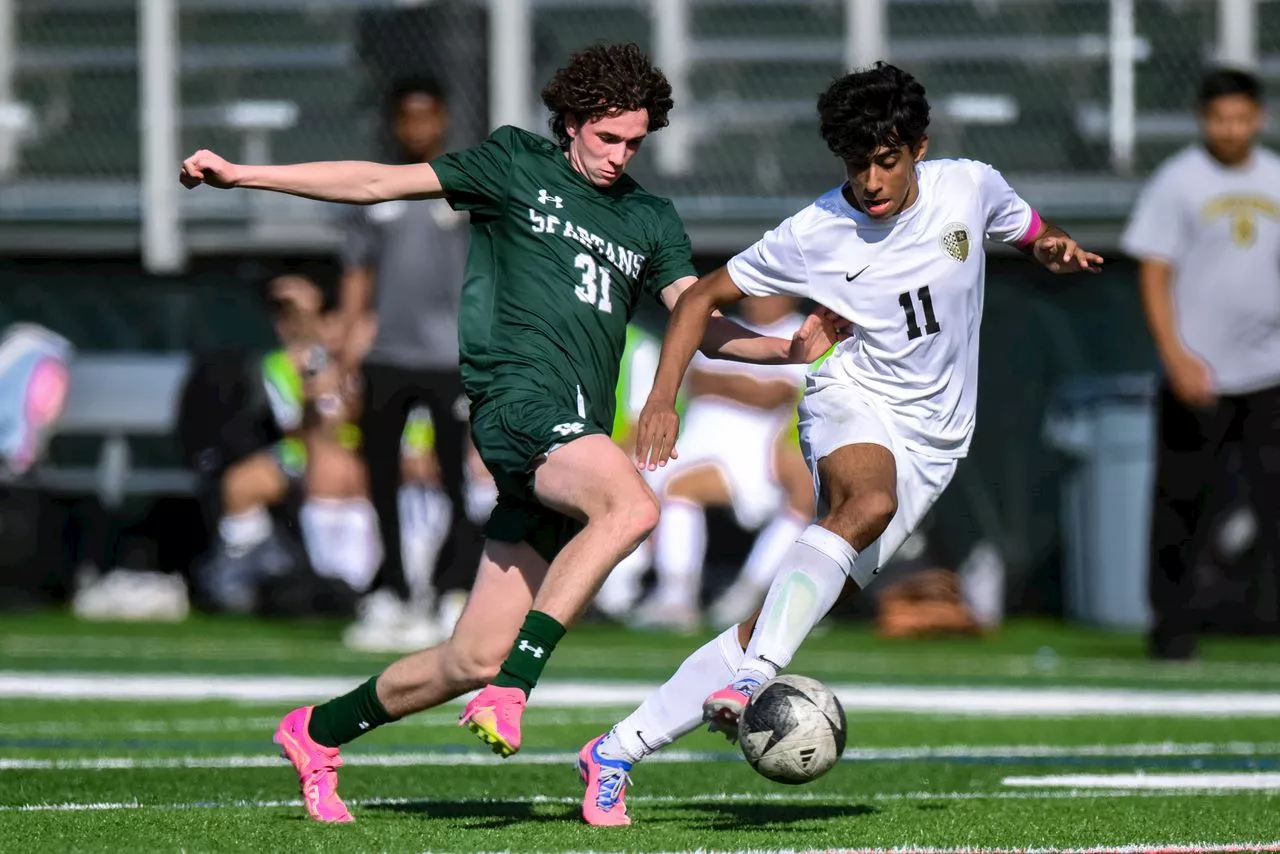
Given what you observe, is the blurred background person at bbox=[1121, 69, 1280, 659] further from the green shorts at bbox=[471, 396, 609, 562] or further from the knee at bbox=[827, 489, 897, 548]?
the green shorts at bbox=[471, 396, 609, 562]

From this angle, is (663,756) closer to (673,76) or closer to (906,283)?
(906,283)

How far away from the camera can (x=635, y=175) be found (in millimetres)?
14789

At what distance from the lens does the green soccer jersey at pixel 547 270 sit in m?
5.91

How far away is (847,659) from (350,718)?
5.75 meters

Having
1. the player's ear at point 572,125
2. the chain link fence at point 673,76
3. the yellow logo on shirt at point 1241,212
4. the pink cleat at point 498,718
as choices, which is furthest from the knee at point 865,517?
the chain link fence at point 673,76

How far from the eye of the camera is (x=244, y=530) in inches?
547

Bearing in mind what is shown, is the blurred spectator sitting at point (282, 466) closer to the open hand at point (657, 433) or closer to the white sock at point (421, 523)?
the white sock at point (421, 523)

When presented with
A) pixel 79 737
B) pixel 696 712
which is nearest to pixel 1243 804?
pixel 696 712

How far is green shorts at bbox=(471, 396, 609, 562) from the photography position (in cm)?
569

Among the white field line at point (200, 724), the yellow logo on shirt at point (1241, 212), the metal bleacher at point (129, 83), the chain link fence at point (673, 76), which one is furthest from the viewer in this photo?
the metal bleacher at point (129, 83)

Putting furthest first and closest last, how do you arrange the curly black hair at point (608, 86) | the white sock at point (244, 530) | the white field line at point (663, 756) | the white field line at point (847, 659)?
the white sock at point (244, 530) < the white field line at point (847, 659) < the white field line at point (663, 756) < the curly black hair at point (608, 86)

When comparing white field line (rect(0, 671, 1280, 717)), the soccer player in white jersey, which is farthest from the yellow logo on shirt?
the soccer player in white jersey

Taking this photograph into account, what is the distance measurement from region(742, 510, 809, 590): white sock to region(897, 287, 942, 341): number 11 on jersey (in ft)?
22.9

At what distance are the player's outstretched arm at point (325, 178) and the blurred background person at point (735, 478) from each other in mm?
7279
